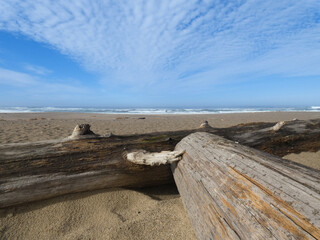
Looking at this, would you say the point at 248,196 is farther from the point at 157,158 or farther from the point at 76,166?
the point at 76,166

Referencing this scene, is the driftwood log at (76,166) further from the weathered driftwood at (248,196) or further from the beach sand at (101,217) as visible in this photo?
the weathered driftwood at (248,196)

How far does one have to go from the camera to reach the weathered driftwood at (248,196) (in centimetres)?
110

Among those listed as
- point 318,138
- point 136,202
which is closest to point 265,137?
point 318,138

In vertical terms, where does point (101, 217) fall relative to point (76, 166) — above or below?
below

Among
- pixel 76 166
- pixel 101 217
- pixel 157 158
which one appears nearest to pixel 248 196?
pixel 157 158

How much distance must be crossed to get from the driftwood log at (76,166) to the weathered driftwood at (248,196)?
2.83 feet

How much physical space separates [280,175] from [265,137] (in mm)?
2558

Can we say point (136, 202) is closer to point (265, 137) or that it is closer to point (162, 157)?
point (162, 157)

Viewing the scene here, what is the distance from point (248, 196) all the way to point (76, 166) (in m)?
2.12

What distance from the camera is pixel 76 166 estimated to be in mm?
2582

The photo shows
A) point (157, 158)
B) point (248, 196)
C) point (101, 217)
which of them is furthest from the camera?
point (157, 158)

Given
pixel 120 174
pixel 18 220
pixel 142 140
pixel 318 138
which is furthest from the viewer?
pixel 318 138

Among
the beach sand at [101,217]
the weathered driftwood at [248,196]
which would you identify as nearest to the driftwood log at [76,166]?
the beach sand at [101,217]

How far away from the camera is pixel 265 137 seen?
3.72 m
